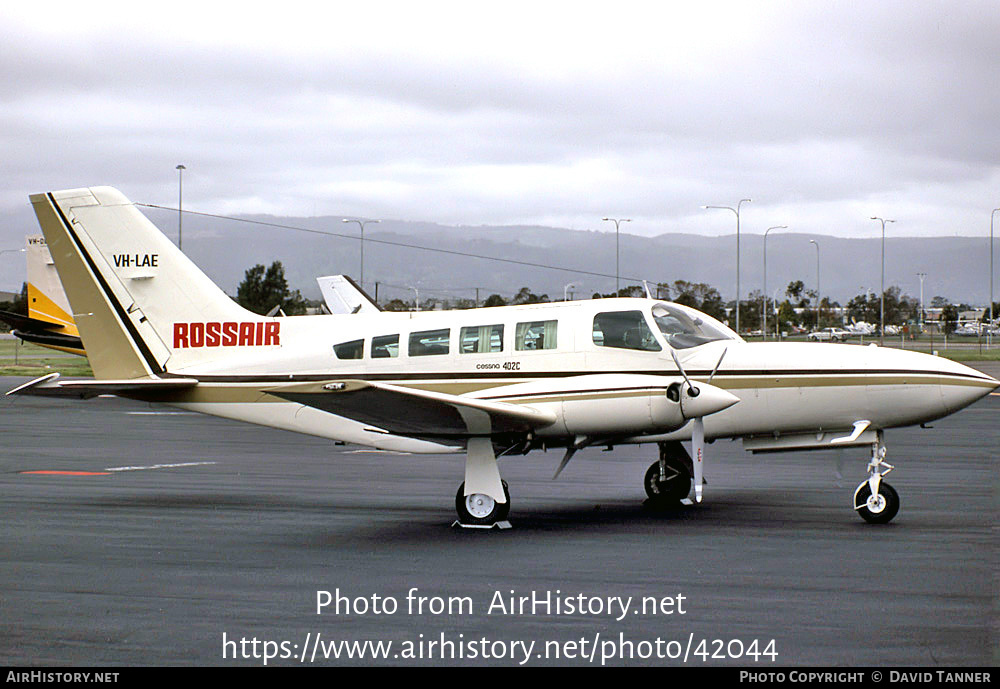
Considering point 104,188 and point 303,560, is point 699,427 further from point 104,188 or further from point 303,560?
point 104,188

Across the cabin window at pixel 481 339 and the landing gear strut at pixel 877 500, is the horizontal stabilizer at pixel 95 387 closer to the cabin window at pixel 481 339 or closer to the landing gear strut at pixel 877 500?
the cabin window at pixel 481 339

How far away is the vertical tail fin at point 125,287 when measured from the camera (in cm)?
1511

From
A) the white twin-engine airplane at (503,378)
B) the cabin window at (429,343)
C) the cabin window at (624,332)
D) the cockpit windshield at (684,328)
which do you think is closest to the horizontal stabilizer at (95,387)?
the white twin-engine airplane at (503,378)

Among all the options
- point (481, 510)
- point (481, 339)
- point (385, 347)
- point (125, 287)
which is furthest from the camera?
point (125, 287)

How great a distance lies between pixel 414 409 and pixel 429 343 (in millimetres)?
1943

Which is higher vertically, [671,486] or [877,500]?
[877,500]

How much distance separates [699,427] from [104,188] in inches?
373

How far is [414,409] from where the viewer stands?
11.8 meters

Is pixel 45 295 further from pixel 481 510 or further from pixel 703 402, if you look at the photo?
pixel 703 402

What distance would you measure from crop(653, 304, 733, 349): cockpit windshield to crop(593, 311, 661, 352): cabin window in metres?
0.19

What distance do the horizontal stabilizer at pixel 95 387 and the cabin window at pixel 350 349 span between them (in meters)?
2.11

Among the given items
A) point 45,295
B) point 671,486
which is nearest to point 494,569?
point 671,486

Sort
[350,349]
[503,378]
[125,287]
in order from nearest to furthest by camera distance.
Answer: [503,378], [350,349], [125,287]
